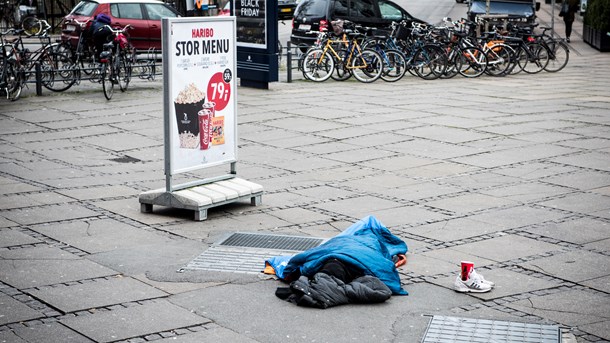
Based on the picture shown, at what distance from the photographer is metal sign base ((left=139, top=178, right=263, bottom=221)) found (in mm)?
8688

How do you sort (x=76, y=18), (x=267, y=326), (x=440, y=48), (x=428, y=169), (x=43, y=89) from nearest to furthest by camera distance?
(x=267, y=326) < (x=428, y=169) < (x=43, y=89) < (x=440, y=48) < (x=76, y=18)

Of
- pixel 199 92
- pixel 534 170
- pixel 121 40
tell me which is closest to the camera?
pixel 199 92

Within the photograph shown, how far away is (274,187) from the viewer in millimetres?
10109

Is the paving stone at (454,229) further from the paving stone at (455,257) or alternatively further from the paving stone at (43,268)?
the paving stone at (43,268)

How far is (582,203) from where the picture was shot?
9391mm

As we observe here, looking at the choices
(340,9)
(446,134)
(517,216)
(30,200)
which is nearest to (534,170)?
(517,216)

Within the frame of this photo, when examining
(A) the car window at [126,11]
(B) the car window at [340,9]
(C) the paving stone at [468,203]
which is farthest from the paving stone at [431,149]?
(B) the car window at [340,9]

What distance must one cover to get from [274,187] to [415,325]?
14.1 ft

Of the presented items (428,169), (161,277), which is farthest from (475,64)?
(161,277)

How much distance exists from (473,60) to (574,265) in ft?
48.7

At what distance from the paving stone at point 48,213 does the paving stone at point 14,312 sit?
88.2 inches

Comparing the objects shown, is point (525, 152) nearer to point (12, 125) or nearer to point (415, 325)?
point (415, 325)

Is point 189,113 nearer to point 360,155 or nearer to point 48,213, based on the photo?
point 48,213

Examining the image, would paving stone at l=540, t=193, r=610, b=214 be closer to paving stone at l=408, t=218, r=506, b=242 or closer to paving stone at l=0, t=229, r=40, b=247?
paving stone at l=408, t=218, r=506, b=242
